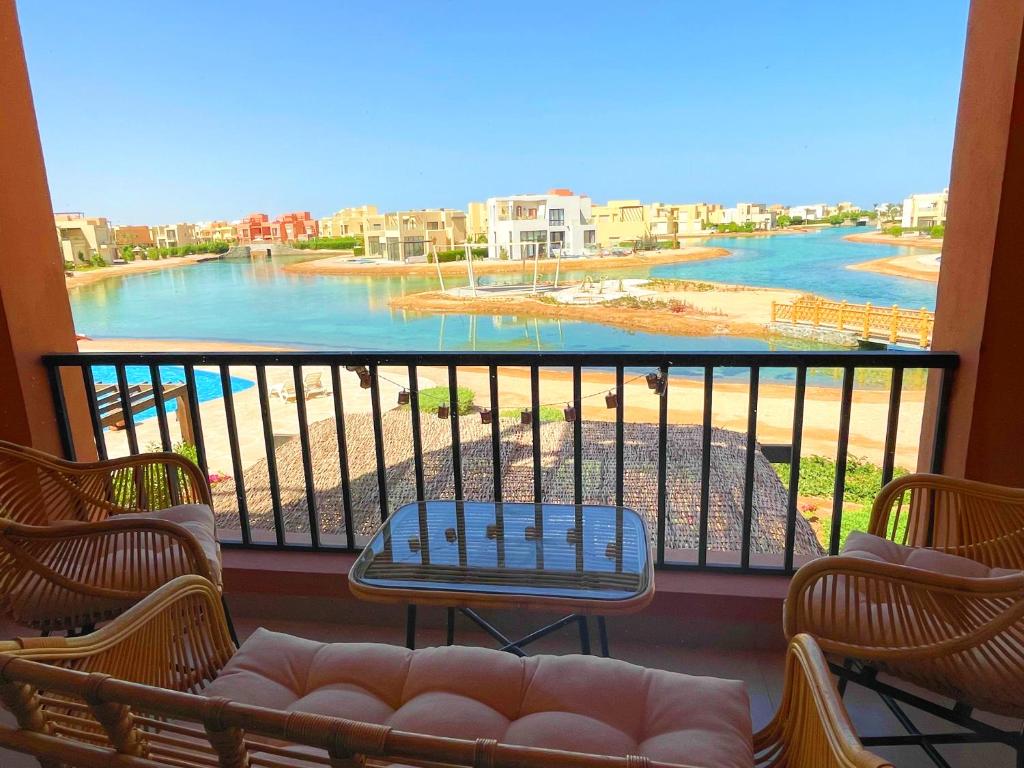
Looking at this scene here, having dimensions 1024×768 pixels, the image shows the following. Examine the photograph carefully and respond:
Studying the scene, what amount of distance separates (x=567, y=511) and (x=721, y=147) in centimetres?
1604

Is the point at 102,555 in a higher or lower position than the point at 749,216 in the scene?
lower

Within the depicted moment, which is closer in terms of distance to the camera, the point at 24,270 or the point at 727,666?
the point at 727,666

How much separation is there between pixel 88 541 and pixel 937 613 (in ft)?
6.20

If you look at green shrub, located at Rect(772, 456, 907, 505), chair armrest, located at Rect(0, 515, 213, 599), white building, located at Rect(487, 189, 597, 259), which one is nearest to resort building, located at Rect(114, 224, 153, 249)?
white building, located at Rect(487, 189, 597, 259)

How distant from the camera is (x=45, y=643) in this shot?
851mm

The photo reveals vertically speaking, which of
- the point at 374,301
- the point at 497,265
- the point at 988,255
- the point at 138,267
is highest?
the point at 988,255

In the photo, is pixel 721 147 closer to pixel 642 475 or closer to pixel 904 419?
pixel 904 419

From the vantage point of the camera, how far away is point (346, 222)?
35.0 ft

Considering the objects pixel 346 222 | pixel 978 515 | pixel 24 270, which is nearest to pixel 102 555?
pixel 24 270

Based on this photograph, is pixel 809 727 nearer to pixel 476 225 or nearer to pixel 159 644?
pixel 159 644

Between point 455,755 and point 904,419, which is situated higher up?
point 455,755

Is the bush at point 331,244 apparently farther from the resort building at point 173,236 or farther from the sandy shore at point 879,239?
the sandy shore at point 879,239

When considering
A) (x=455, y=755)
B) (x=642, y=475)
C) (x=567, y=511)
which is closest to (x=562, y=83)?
(x=642, y=475)

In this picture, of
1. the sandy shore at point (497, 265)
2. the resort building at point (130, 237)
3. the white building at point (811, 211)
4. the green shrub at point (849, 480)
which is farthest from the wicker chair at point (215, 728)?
the sandy shore at point (497, 265)
